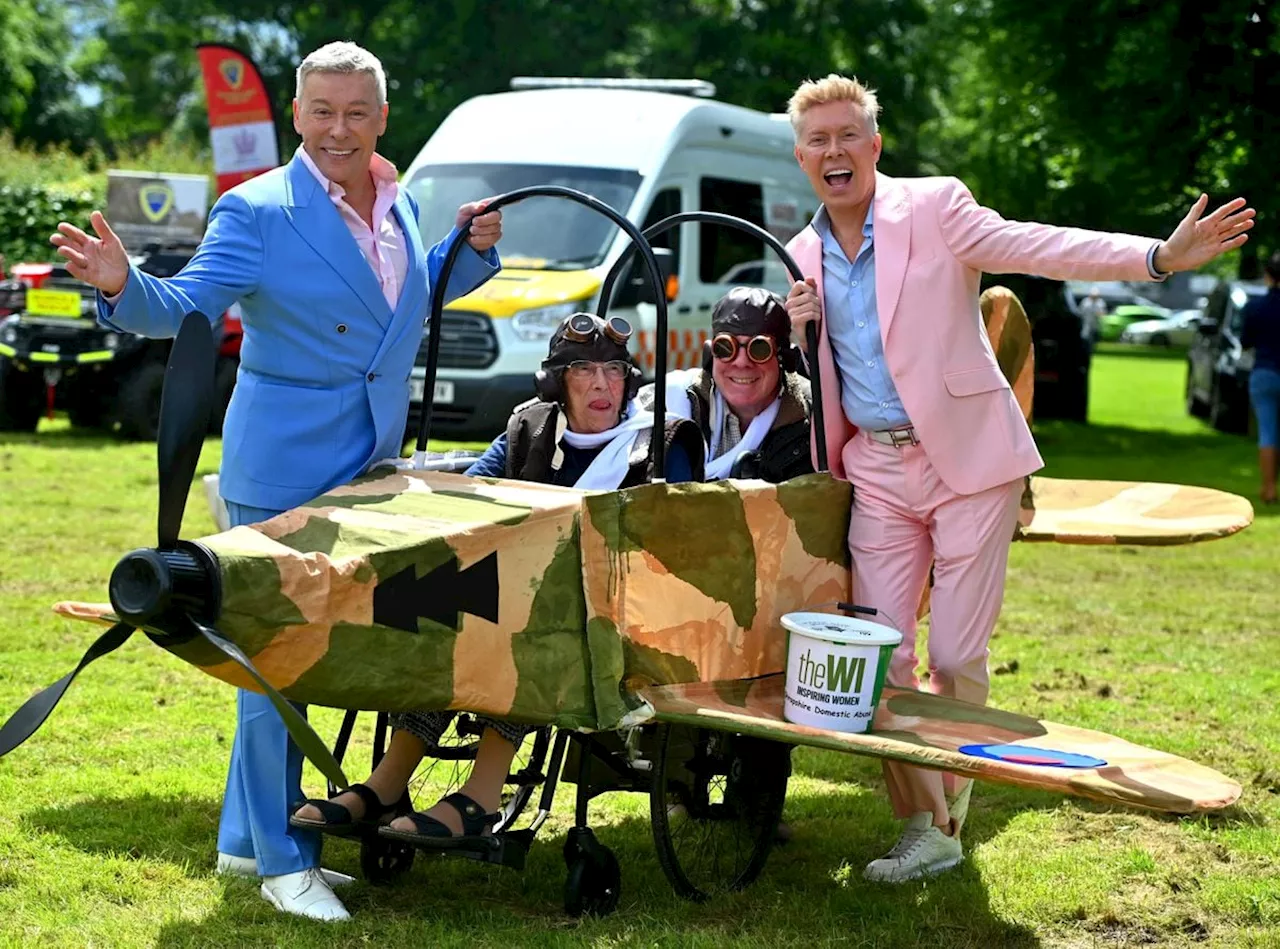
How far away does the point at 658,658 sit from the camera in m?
4.02

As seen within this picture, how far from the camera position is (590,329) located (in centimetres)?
454

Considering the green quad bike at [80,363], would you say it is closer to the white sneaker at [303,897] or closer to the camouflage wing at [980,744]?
the white sneaker at [303,897]

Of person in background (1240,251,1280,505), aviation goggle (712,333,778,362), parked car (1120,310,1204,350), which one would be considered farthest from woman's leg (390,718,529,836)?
parked car (1120,310,1204,350)

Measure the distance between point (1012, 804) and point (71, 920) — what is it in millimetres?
2981

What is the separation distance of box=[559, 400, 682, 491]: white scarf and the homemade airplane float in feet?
0.76

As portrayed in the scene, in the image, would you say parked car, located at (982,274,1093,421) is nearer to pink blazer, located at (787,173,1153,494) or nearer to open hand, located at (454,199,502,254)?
pink blazer, located at (787,173,1153,494)

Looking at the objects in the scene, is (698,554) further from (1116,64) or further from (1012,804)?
(1116,64)

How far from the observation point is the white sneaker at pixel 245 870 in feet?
14.1

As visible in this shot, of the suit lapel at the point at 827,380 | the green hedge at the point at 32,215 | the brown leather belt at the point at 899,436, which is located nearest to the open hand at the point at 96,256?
the suit lapel at the point at 827,380

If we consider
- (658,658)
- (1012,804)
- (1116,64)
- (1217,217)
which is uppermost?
(1116,64)

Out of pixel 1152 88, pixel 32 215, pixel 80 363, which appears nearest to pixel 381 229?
pixel 80 363

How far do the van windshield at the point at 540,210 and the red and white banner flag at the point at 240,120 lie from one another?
267cm

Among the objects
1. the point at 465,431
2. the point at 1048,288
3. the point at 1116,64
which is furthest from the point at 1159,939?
the point at 1048,288

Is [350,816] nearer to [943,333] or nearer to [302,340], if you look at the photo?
[302,340]
